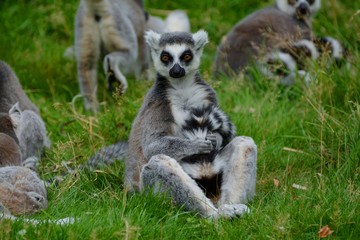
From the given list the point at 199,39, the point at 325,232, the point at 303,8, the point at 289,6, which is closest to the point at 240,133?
the point at 199,39

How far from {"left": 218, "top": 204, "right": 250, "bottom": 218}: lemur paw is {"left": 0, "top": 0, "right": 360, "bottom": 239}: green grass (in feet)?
0.17

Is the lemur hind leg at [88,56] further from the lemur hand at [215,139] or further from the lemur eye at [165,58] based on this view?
the lemur hand at [215,139]

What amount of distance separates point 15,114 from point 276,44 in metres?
3.76

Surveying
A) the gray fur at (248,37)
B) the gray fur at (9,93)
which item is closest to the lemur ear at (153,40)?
the gray fur at (9,93)

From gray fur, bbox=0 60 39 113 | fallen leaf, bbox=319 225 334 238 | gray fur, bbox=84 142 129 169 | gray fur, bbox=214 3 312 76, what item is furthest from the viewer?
gray fur, bbox=214 3 312 76

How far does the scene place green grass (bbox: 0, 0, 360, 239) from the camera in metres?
5.22

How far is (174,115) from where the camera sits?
604cm

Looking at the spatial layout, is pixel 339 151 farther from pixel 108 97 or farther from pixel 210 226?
pixel 108 97

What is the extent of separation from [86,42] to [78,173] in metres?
3.90

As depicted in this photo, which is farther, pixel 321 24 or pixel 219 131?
pixel 321 24

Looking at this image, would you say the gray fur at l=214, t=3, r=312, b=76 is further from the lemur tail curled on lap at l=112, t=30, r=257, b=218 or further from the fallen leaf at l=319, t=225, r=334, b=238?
the fallen leaf at l=319, t=225, r=334, b=238

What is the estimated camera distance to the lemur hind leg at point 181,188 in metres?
5.56

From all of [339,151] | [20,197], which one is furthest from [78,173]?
[339,151]

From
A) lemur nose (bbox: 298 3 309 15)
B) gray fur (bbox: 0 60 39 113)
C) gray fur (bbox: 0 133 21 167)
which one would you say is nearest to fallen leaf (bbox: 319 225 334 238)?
gray fur (bbox: 0 133 21 167)
